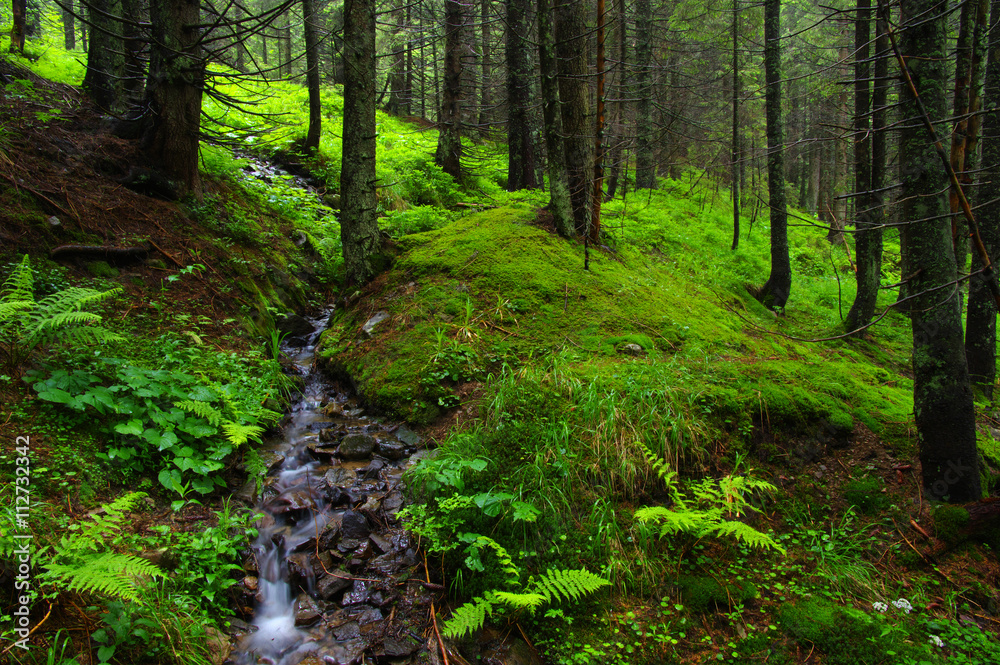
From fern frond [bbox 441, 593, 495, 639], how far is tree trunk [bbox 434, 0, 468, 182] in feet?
34.0

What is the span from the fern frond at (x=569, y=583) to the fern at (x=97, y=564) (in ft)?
7.75

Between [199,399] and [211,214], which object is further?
[211,214]

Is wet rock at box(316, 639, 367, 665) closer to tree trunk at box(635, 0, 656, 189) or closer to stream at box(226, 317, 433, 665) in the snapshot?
stream at box(226, 317, 433, 665)

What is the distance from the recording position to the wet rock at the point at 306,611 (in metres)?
3.27

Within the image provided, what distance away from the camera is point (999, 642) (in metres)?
2.90

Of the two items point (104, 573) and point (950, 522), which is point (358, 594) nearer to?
point (104, 573)

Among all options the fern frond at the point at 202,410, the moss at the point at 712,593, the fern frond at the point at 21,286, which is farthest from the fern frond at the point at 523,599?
the fern frond at the point at 21,286

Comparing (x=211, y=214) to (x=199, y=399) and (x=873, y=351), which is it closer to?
(x=199, y=399)

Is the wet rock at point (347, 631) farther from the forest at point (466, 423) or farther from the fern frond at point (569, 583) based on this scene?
the fern frond at point (569, 583)

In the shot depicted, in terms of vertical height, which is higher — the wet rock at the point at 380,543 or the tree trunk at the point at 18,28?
the tree trunk at the point at 18,28

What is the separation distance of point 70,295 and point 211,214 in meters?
3.63

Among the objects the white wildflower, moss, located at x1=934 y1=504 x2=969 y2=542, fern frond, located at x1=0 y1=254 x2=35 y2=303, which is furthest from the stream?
moss, located at x1=934 y1=504 x2=969 y2=542

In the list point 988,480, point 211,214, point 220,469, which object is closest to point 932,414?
point 988,480

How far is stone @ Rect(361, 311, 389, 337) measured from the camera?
620 cm
